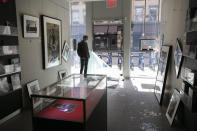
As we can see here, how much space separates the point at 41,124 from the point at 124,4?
5.73 m

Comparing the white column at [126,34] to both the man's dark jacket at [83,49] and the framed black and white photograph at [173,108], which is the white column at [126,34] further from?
the framed black and white photograph at [173,108]

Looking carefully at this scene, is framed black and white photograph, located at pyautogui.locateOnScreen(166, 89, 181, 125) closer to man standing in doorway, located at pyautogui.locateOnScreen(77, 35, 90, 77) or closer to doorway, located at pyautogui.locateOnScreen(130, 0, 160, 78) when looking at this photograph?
man standing in doorway, located at pyautogui.locateOnScreen(77, 35, 90, 77)

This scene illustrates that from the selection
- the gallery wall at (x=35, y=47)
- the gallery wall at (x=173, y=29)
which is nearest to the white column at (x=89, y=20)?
the gallery wall at (x=35, y=47)

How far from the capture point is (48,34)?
4.21 meters

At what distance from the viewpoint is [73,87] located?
221 centimetres

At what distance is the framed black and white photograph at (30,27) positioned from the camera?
3.36 meters

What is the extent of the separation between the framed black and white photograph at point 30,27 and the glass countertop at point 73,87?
1642 millimetres

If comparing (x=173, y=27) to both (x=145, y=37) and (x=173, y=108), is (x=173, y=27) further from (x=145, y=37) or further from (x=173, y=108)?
(x=145, y=37)

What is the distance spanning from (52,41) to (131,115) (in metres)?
2.87

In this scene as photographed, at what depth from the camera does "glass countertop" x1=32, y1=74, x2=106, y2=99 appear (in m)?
1.76

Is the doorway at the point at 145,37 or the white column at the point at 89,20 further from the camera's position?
the doorway at the point at 145,37

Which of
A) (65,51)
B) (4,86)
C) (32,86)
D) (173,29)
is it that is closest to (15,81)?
(4,86)

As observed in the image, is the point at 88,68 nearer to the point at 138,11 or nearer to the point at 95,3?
the point at 95,3

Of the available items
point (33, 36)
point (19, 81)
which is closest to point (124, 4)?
point (33, 36)
